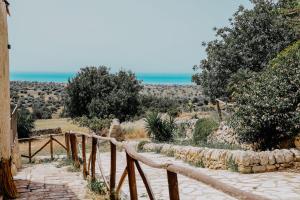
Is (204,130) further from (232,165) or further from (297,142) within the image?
(232,165)

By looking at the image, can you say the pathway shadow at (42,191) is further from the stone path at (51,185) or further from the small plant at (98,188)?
the small plant at (98,188)

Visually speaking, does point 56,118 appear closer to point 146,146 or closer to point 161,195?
point 146,146

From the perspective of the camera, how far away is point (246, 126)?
11.3 metres

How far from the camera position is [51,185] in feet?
29.1

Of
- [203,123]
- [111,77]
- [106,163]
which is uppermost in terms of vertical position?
[111,77]

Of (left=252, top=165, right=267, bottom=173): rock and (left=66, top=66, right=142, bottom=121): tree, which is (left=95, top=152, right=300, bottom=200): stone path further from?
(left=66, top=66, right=142, bottom=121): tree

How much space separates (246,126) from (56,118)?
3909 centimetres

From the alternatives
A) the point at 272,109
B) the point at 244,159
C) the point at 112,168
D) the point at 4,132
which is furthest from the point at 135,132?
the point at 112,168

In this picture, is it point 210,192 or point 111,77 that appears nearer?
point 210,192

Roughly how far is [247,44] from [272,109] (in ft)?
47.2

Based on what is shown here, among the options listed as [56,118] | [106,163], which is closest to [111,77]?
[56,118]

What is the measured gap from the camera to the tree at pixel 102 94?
30.7 metres

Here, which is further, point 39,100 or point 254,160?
point 39,100

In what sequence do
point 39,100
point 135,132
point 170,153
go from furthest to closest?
point 39,100 → point 135,132 → point 170,153
